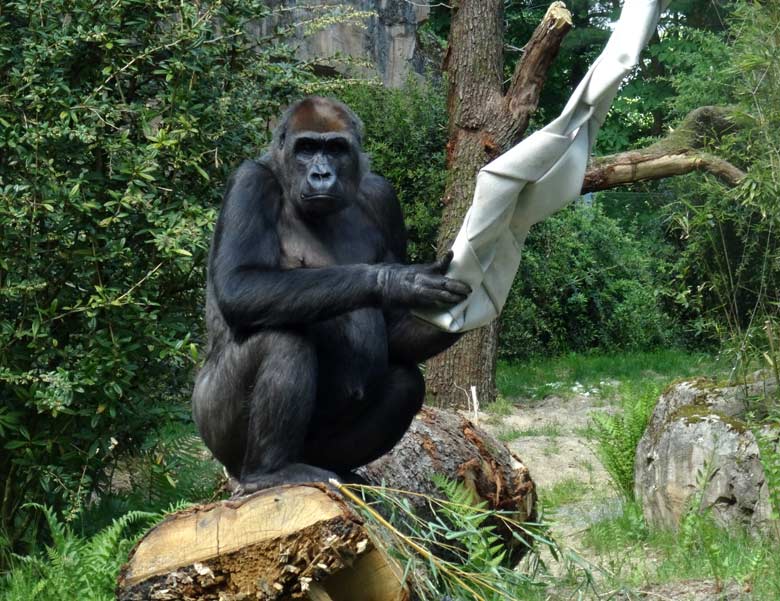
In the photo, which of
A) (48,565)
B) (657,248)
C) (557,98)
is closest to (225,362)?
(48,565)

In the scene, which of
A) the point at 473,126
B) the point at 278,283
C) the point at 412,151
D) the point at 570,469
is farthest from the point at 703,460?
the point at 412,151

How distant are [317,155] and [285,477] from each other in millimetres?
1204

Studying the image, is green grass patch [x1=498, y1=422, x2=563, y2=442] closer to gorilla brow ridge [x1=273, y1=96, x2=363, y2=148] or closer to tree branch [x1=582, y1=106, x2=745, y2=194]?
tree branch [x1=582, y1=106, x2=745, y2=194]

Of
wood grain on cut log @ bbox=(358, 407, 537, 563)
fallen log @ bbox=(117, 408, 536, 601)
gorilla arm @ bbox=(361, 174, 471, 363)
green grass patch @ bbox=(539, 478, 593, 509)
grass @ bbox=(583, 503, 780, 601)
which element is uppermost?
gorilla arm @ bbox=(361, 174, 471, 363)

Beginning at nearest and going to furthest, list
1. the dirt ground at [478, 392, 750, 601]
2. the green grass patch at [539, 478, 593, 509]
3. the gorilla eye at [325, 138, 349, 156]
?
1. the dirt ground at [478, 392, 750, 601]
2. the gorilla eye at [325, 138, 349, 156]
3. the green grass patch at [539, 478, 593, 509]

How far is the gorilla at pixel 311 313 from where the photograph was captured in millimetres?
3502

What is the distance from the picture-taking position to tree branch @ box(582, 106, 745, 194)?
8203 mm

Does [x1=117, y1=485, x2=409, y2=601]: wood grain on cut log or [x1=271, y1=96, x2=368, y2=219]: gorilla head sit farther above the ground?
[x1=271, y1=96, x2=368, y2=219]: gorilla head

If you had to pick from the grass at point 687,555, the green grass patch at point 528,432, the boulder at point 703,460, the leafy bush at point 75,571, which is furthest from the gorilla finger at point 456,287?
the green grass patch at point 528,432

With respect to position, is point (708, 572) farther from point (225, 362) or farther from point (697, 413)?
point (225, 362)

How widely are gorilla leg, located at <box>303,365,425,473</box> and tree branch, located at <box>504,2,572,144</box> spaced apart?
166 inches

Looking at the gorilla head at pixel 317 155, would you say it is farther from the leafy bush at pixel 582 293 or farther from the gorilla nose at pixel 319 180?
the leafy bush at pixel 582 293

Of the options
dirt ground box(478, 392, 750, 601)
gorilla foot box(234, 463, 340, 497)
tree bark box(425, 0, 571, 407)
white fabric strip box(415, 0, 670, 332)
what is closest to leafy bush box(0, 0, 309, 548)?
gorilla foot box(234, 463, 340, 497)

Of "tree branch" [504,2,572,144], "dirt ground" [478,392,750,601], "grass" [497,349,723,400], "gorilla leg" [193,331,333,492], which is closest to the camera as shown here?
"gorilla leg" [193,331,333,492]
